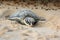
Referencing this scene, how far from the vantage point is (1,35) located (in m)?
2.66

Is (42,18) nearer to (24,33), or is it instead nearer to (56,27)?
(56,27)

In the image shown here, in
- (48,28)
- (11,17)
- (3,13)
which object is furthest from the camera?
(3,13)

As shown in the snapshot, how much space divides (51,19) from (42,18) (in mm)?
189

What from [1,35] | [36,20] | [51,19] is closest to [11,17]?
[36,20]

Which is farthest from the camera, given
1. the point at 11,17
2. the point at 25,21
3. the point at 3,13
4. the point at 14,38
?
the point at 3,13

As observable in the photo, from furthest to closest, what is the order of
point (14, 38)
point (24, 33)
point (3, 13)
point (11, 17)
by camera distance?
1. point (3, 13)
2. point (11, 17)
3. point (24, 33)
4. point (14, 38)

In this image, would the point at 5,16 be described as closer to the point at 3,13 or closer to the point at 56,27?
the point at 3,13

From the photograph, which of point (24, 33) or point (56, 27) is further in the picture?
point (56, 27)

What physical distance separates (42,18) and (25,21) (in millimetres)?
488

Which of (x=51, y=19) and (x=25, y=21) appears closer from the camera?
(x=25, y=21)

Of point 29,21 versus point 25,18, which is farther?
point 25,18

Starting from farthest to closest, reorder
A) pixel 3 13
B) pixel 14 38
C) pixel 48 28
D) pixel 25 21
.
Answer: pixel 3 13 < pixel 25 21 < pixel 48 28 < pixel 14 38

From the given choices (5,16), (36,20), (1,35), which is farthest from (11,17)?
(1,35)

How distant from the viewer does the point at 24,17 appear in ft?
11.9
